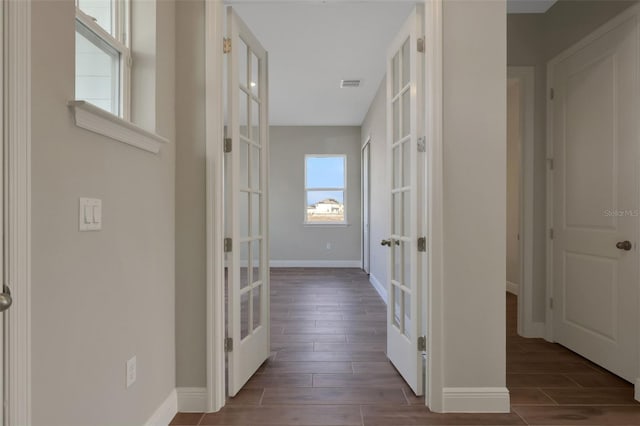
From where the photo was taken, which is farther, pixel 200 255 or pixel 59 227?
pixel 200 255

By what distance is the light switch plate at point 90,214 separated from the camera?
140 cm

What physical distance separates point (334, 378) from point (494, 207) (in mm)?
1480

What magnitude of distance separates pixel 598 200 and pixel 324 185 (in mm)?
5706

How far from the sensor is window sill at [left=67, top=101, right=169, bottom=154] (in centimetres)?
136

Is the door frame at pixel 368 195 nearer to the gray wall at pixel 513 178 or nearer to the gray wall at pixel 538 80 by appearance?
the gray wall at pixel 513 178

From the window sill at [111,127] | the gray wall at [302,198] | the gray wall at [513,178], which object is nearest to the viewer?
the window sill at [111,127]

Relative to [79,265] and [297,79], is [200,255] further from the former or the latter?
[297,79]

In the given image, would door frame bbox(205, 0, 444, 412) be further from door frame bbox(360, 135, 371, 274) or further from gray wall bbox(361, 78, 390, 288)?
door frame bbox(360, 135, 371, 274)

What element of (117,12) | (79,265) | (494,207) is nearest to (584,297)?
(494,207)

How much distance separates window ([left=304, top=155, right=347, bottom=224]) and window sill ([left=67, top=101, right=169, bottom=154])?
6336 mm

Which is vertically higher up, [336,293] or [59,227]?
[59,227]

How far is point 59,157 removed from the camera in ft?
4.20

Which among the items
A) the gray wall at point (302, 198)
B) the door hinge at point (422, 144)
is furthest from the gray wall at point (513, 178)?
the door hinge at point (422, 144)

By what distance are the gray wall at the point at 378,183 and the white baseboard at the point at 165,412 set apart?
316 centimetres
